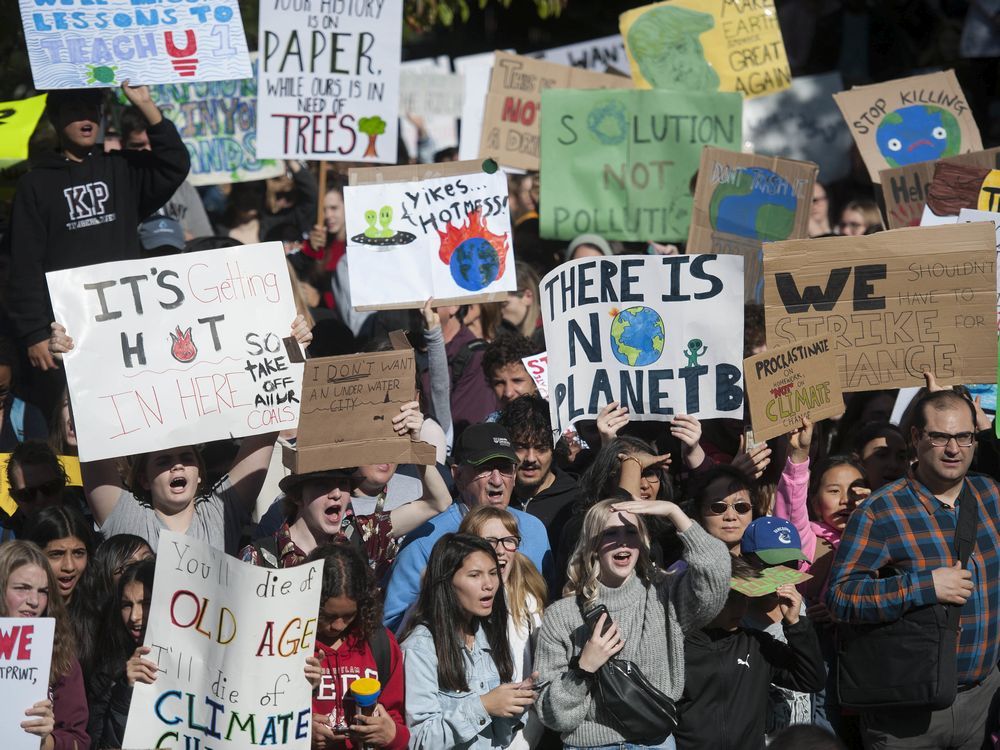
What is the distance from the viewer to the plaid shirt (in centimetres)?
628

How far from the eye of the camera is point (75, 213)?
26.5ft

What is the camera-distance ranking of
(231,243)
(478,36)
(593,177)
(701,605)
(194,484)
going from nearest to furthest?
(701,605) < (194,484) < (231,243) < (593,177) < (478,36)

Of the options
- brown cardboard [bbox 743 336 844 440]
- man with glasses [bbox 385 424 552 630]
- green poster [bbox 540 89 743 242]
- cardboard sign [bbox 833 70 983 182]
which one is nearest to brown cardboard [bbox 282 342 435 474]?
man with glasses [bbox 385 424 552 630]

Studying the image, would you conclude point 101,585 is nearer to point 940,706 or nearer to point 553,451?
point 553,451

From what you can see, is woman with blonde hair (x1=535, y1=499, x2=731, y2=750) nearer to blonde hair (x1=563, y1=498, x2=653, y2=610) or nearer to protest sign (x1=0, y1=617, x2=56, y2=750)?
blonde hair (x1=563, y1=498, x2=653, y2=610)

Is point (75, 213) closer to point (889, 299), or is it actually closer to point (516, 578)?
point (516, 578)

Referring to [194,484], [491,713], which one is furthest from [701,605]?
[194,484]

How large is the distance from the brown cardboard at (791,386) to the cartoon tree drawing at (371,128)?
3490 millimetres

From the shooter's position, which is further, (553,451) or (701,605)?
(553,451)

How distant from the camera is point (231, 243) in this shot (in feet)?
28.0

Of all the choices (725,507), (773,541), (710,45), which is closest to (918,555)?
(773,541)

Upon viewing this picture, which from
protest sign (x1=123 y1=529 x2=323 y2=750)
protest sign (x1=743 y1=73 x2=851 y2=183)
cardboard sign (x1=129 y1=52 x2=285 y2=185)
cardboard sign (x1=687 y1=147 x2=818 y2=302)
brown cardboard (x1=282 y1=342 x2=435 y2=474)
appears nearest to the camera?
protest sign (x1=123 y1=529 x2=323 y2=750)

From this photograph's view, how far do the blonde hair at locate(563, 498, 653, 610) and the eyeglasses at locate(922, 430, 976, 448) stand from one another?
1.30m

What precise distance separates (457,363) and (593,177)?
1764 mm
